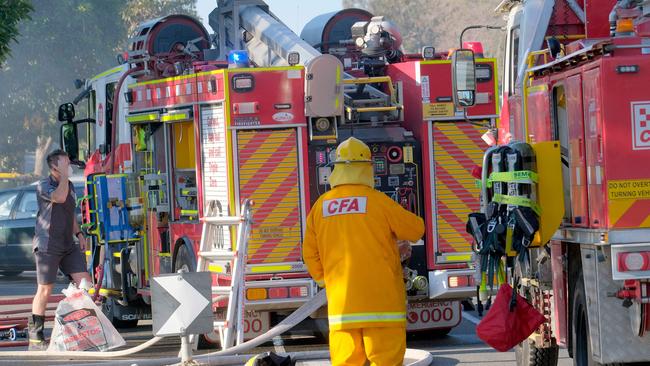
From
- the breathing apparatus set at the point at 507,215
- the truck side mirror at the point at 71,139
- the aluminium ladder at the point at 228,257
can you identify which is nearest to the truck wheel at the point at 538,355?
the breathing apparatus set at the point at 507,215

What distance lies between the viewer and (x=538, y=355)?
34.0 feet

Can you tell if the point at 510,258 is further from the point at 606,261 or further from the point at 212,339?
the point at 212,339

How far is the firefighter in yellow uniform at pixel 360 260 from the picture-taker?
820cm

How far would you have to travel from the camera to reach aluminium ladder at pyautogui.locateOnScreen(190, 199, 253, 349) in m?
12.3

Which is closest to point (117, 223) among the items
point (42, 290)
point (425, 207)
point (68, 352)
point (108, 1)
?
point (42, 290)

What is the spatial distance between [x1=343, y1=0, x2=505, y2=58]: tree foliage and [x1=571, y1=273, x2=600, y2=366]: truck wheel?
8471cm

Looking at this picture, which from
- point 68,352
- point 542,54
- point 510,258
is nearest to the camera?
point 510,258

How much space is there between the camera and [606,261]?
319 inches

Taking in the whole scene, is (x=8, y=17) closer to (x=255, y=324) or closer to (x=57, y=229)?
(x=57, y=229)

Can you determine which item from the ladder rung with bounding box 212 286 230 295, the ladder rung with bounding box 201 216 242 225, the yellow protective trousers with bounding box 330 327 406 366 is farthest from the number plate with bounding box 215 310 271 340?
the yellow protective trousers with bounding box 330 327 406 366

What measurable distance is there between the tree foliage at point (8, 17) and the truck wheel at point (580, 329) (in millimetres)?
15008

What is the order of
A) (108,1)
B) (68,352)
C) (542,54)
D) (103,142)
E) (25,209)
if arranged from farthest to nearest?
(108,1)
(25,209)
(103,142)
(68,352)
(542,54)

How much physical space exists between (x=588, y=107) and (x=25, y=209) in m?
16.6

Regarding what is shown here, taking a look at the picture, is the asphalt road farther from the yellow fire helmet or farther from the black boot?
the yellow fire helmet
